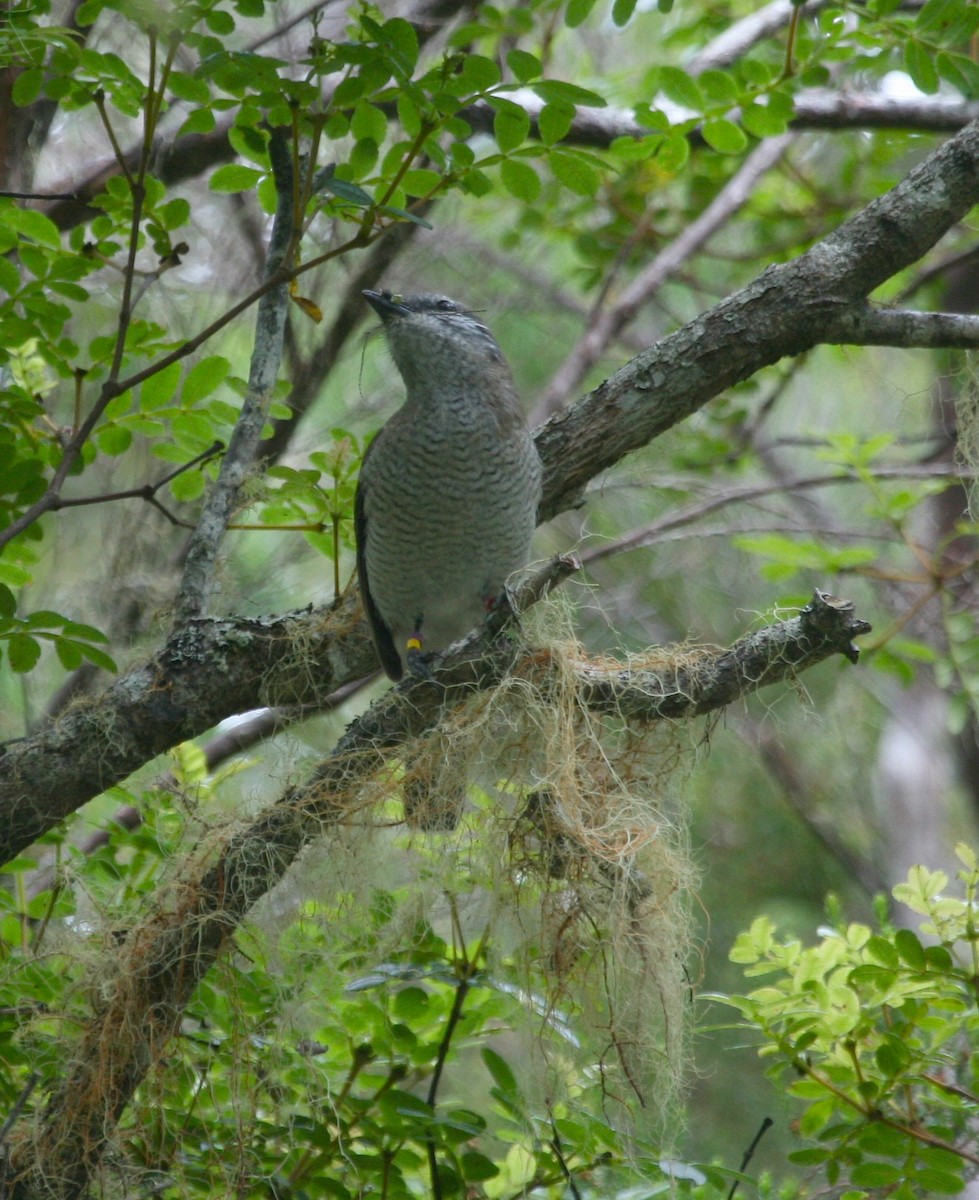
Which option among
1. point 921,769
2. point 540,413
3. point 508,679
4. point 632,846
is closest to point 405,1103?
point 632,846

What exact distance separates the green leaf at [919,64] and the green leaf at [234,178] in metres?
1.42

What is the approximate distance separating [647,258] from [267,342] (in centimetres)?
295

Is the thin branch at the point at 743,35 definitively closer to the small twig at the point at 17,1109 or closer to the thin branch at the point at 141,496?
the thin branch at the point at 141,496

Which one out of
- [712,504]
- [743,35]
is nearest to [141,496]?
[712,504]

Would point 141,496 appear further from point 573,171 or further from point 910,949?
point 910,949

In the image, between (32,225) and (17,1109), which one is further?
(32,225)

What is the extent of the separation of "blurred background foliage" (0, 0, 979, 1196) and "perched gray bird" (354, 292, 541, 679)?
139 mm

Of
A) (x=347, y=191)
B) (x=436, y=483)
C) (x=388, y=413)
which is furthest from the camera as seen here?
(x=388, y=413)

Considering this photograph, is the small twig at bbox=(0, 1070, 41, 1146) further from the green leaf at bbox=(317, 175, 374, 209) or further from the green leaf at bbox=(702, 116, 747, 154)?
the green leaf at bbox=(702, 116, 747, 154)

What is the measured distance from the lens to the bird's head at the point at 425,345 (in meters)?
2.96

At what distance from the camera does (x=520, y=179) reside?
7.57 ft

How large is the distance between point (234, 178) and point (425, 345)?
73 centimetres

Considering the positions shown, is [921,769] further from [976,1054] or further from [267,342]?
[267,342]

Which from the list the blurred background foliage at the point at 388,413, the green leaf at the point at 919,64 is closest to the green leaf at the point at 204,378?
the blurred background foliage at the point at 388,413
